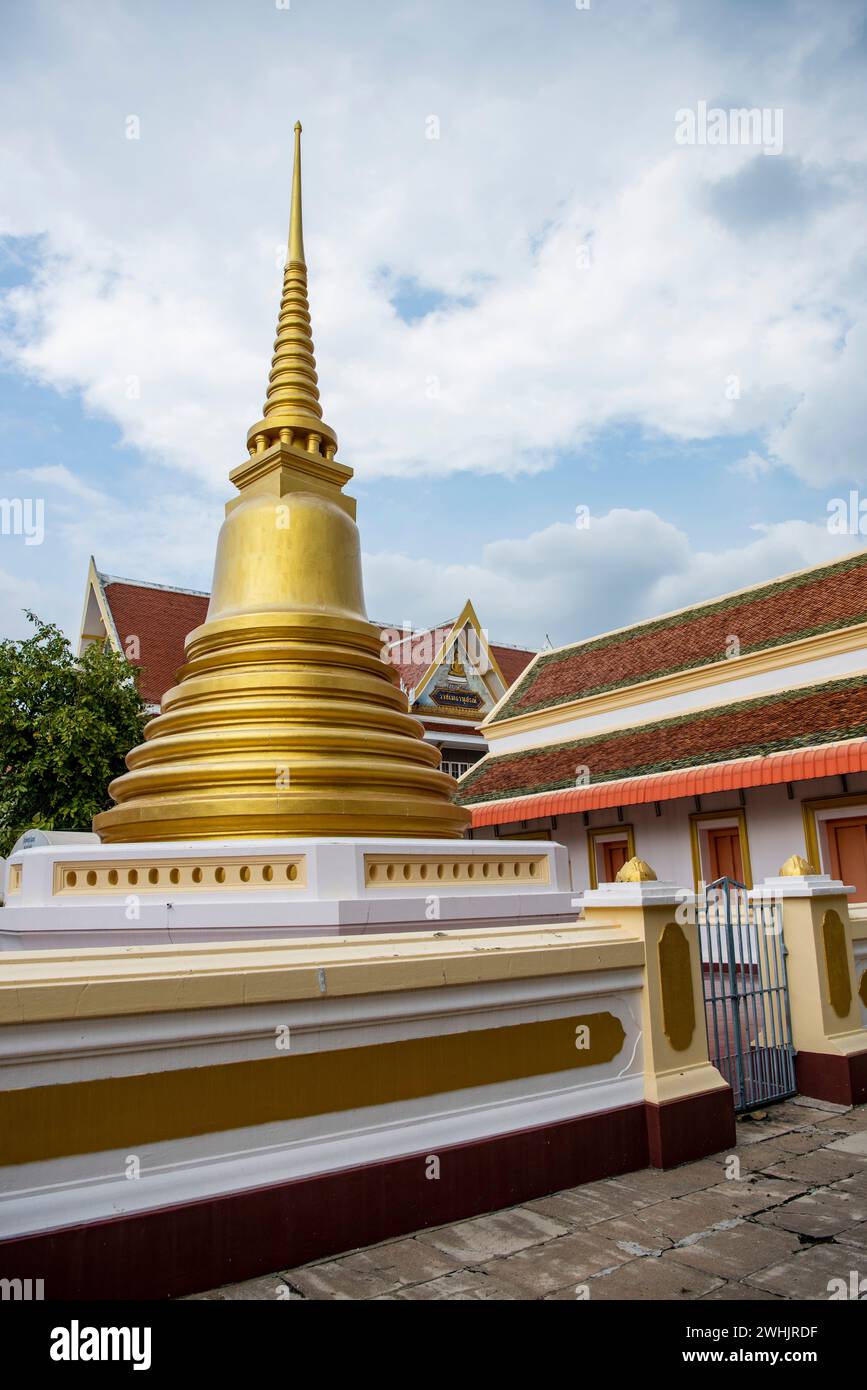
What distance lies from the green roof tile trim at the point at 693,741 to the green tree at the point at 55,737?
265 inches

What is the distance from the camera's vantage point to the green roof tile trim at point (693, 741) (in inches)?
520

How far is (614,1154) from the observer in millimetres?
4551

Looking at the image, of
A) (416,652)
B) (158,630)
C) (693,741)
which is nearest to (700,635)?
(693,741)

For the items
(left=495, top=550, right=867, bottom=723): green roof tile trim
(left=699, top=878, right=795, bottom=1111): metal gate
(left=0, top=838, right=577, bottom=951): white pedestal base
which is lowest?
(left=699, top=878, right=795, bottom=1111): metal gate

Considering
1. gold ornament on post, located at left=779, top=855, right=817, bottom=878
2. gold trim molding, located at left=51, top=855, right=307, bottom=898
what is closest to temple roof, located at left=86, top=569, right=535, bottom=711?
gold trim molding, located at left=51, top=855, right=307, bottom=898

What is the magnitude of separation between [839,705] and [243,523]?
29.4 ft

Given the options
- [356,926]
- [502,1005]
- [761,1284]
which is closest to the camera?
[761,1284]

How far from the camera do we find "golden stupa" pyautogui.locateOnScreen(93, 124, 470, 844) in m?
7.18

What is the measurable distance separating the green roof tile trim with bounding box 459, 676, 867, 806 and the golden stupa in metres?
6.85

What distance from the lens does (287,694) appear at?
777 centimetres

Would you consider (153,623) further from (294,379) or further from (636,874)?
(636,874)

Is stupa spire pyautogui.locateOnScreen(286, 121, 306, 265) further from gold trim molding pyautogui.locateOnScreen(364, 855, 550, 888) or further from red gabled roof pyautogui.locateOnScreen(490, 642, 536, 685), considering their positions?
red gabled roof pyautogui.locateOnScreen(490, 642, 536, 685)
